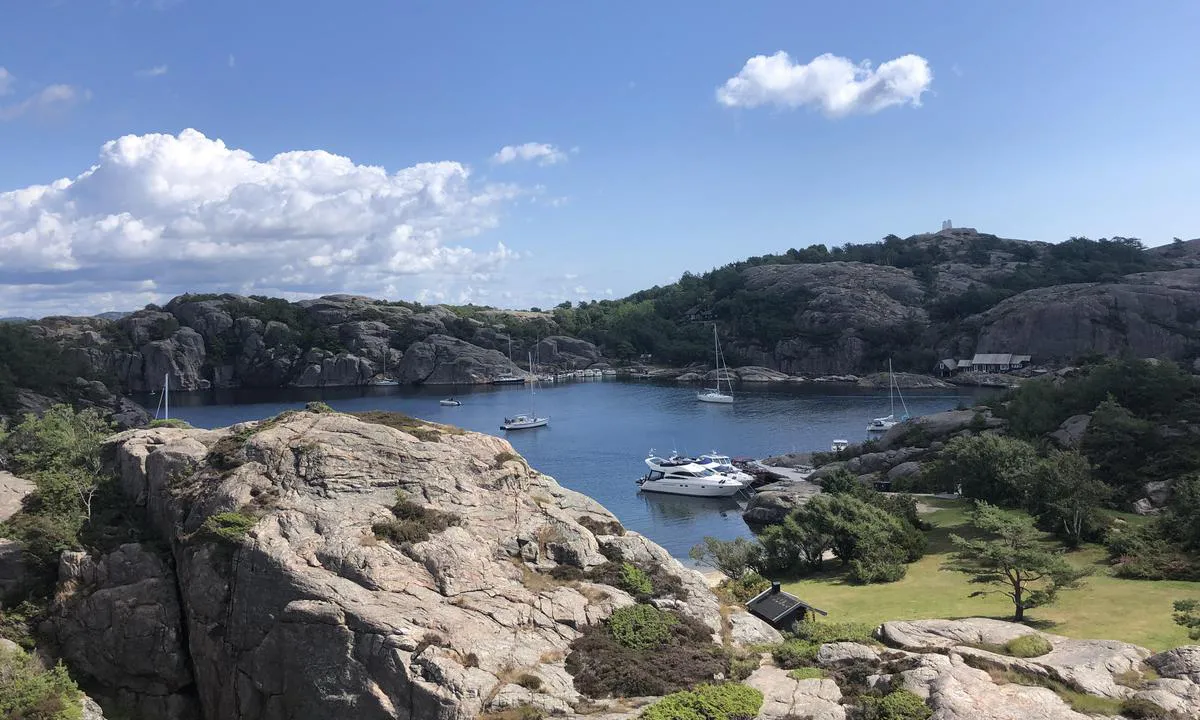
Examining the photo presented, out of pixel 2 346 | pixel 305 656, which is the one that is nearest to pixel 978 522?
pixel 305 656

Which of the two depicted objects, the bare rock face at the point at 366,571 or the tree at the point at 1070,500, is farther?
the tree at the point at 1070,500

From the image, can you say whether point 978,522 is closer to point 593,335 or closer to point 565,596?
point 565,596

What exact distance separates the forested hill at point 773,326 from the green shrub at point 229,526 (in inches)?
5594

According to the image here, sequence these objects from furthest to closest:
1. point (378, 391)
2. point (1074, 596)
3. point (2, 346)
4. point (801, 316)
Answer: point (801, 316)
point (378, 391)
point (2, 346)
point (1074, 596)

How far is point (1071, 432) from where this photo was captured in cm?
5406

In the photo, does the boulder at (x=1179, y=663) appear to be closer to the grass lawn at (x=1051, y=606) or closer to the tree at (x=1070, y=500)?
the grass lawn at (x=1051, y=606)

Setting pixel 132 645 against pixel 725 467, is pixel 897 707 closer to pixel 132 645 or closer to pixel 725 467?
pixel 132 645

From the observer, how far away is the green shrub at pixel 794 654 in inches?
786

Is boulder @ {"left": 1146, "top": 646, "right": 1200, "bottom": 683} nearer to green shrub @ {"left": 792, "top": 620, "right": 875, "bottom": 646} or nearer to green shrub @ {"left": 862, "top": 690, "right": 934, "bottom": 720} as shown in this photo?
green shrub @ {"left": 792, "top": 620, "right": 875, "bottom": 646}

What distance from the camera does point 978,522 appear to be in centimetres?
2911

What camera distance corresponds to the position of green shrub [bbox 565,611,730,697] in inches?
738

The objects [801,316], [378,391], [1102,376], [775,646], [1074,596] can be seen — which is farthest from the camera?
[801,316]

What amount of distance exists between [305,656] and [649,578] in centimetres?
1021

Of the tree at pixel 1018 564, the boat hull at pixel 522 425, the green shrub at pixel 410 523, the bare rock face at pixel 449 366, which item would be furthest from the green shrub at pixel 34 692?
the bare rock face at pixel 449 366
